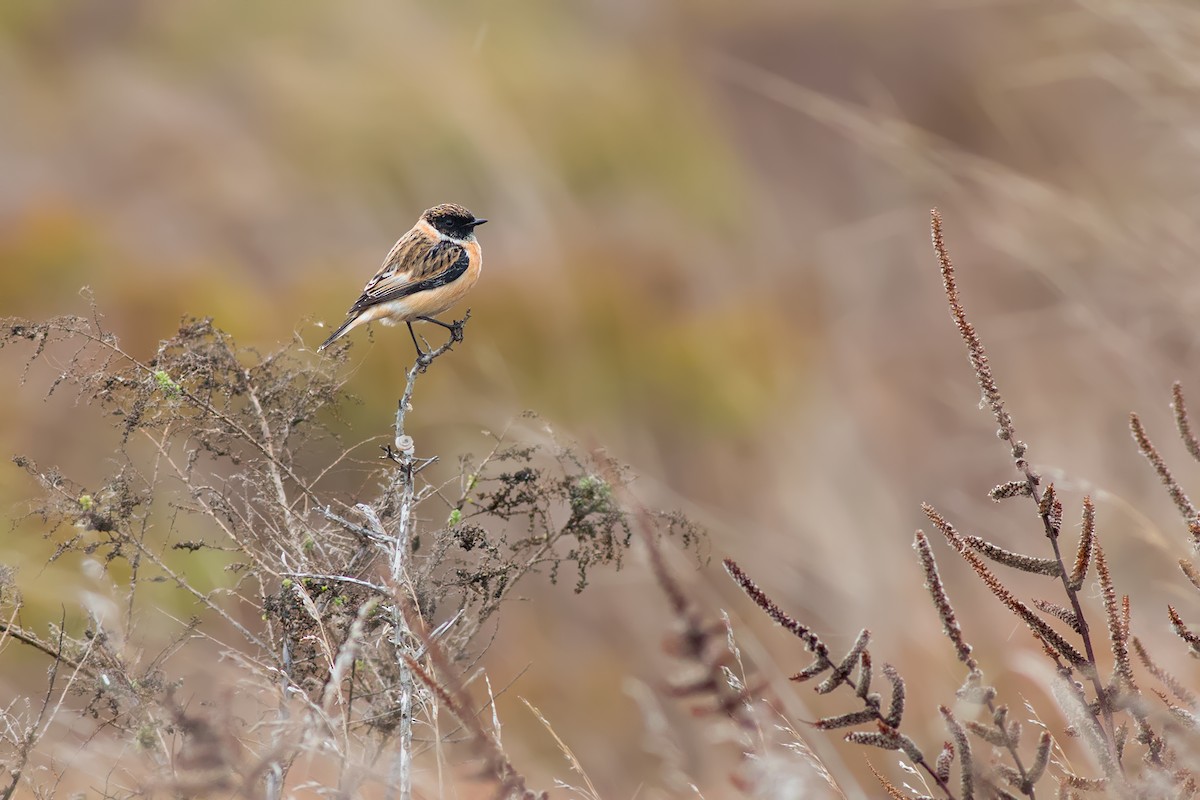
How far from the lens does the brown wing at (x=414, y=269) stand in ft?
13.2

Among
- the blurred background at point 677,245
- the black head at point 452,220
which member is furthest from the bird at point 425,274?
the blurred background at point 677,245

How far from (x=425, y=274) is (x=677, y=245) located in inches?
440

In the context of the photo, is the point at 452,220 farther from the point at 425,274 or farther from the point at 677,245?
the point at 677,245

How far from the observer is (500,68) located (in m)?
17.8

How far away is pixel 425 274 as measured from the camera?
4129 millimetres

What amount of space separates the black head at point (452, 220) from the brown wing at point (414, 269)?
0.06 m

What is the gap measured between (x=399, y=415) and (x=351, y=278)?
32.2 feet

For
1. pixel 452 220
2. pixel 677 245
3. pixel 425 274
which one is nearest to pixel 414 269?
pixel 425 274

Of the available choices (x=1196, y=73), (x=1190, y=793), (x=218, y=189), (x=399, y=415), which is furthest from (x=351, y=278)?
(x=1190, y=793)

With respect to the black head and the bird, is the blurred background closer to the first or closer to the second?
the bird

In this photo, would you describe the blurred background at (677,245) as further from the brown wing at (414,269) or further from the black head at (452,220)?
the black head at (452,220)

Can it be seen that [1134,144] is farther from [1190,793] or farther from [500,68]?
[1190,793]

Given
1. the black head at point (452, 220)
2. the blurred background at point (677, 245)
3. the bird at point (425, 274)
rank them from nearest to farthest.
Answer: the bird at point (425, 274), the black head at point (452, 220), the blurred background at point (677, 245)

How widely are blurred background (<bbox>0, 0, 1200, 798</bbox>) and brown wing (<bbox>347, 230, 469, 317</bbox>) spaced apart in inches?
49.5
